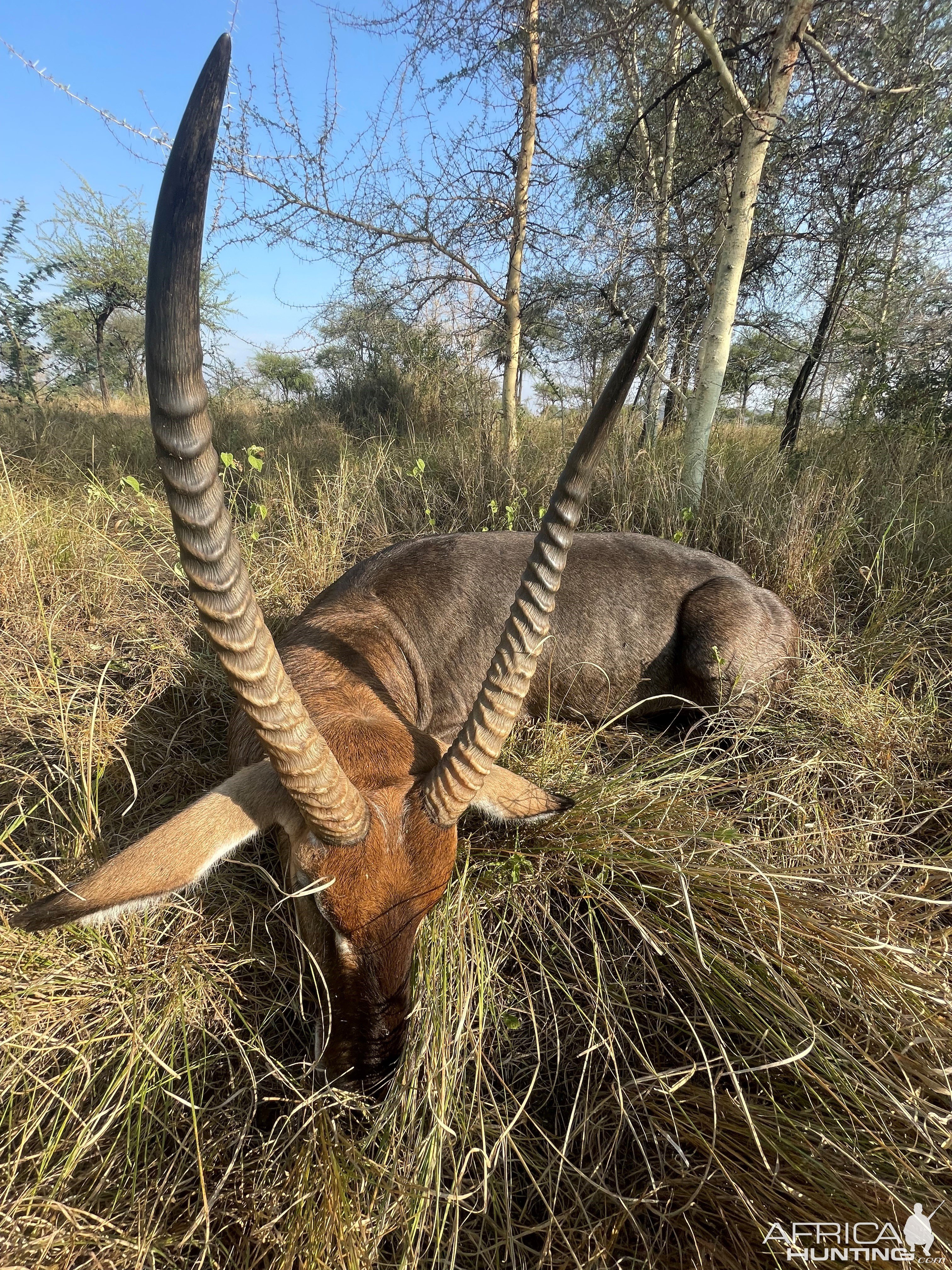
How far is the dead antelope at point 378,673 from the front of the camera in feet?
3.79

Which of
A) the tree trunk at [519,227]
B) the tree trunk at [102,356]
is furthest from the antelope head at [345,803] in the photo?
the tree trunk at [102,356]

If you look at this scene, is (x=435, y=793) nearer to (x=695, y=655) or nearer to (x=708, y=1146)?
(x=708, y=1146)

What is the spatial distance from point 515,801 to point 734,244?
488 centimetres

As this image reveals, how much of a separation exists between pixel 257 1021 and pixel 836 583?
5.05m

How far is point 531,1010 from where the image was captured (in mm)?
2033

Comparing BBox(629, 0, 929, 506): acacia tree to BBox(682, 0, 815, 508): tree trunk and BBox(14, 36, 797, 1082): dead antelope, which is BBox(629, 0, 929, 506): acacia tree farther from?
BBox(14, 36, 797, 1082): dead antelope

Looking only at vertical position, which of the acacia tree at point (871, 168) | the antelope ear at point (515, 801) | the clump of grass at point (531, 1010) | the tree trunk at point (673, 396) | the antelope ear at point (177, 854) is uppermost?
the acacia tree at point (871, 168)

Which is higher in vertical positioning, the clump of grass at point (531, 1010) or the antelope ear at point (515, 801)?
the antelope ear at point (515, 801)

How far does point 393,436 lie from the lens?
8.10 m

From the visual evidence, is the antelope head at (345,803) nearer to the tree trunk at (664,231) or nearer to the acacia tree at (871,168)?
the tree trunk at (664,231)

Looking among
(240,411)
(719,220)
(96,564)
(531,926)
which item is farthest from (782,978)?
(240,411)

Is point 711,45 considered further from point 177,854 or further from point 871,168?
point 177,854

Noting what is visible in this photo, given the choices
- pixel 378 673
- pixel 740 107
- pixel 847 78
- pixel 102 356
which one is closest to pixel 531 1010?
pixel 378 673

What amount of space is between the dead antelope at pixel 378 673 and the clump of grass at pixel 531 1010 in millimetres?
288
